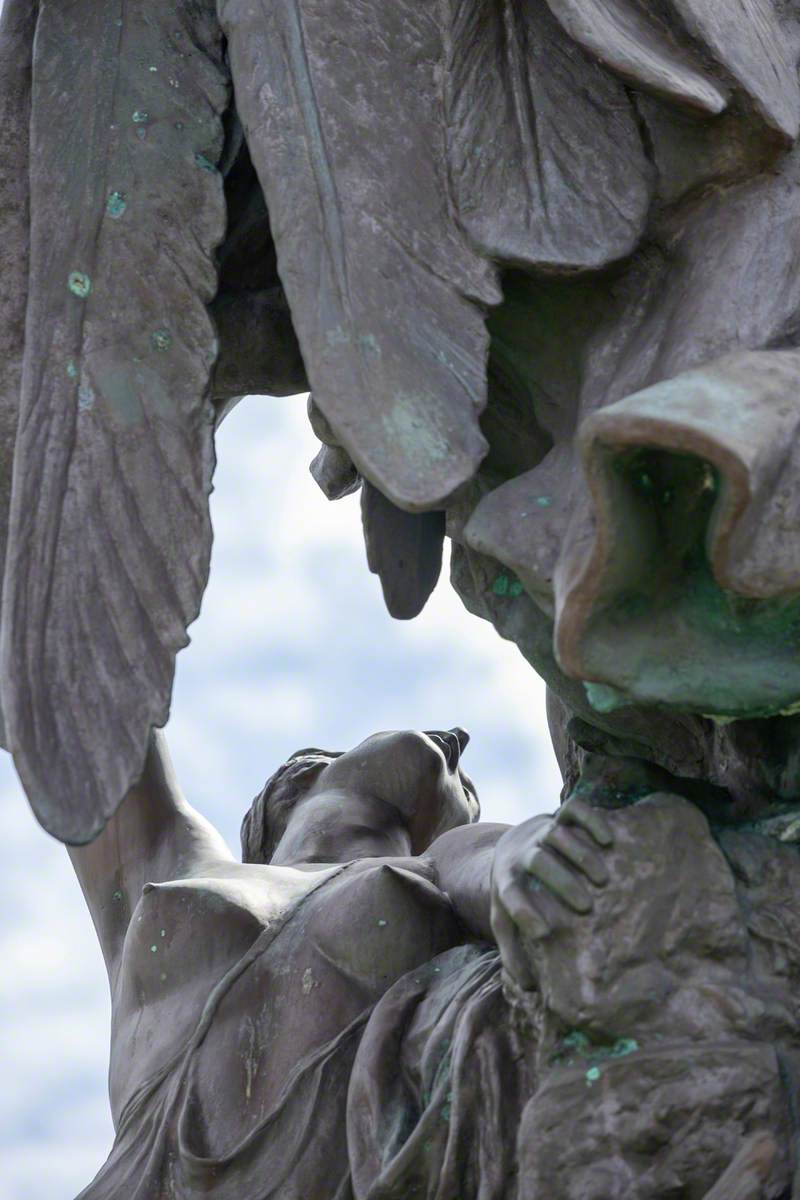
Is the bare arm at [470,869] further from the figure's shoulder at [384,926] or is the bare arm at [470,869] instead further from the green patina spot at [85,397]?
the green patina spot at [85,397]

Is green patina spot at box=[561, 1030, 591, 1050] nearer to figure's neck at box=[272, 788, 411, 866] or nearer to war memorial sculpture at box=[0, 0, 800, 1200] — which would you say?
war memorial sculpture at box=[0, 0, 800, 1200]

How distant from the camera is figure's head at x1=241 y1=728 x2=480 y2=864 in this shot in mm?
3910

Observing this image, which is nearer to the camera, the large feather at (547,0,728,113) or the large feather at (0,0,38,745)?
Answer: the large feather at (547,0,728,113)

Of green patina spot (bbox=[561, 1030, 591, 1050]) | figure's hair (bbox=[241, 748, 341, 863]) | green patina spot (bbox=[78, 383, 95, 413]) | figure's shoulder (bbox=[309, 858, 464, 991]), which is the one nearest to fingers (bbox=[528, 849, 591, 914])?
green patina spot (bbox=[561, 1030, 591, 1050])

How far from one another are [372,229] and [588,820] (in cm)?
70

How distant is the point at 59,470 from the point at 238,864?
759 millimetres

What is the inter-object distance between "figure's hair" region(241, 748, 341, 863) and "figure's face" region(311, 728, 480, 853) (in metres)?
0.07

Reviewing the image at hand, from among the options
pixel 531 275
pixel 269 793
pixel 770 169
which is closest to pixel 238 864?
pixel 269 793

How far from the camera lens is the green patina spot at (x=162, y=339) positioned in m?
3.21

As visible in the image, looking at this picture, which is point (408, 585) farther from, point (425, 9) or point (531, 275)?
point (425, 9)

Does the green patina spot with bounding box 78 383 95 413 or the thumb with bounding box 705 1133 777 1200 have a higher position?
the green patina spot with bounding box 78 383 95 413

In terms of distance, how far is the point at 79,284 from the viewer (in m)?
3.24

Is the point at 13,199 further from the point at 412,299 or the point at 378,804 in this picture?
the point at 378,804

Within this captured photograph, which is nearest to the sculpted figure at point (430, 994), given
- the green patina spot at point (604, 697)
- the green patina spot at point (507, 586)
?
the green patina spot at point (604, 697)
